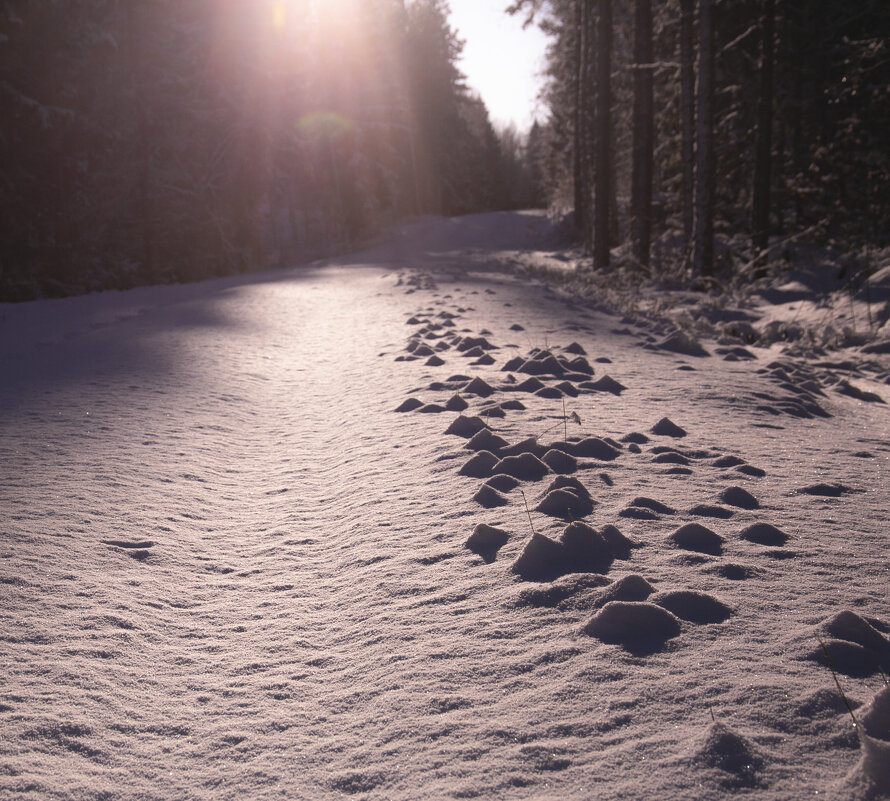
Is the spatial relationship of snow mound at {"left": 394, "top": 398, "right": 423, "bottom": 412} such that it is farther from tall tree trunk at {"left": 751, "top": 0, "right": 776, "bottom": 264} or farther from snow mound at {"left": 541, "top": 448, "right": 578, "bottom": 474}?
tall tree trunk at {"left": 751, "top": 0, "right": 776, "bottom": 264}

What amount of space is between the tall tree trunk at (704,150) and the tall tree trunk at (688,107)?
4.24ft

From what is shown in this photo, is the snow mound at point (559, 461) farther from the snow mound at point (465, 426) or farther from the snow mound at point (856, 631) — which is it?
the snow mound at point (856, 631)

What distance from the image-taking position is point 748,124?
15344mm

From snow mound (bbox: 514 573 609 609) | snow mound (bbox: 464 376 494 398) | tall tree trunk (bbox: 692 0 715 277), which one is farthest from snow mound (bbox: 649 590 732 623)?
tall tree trunk (bbox: 692 0 715 277)

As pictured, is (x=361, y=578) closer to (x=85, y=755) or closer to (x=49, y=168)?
(x=85, y=755)

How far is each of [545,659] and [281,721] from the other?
0.54 metres

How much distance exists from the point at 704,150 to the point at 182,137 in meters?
16.4

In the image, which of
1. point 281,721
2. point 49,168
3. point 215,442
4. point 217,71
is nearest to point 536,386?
point 215,442

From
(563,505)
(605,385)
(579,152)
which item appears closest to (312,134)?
(579,152)

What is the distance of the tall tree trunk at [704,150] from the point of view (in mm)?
9773

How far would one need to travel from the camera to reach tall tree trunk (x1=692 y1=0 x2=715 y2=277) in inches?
385

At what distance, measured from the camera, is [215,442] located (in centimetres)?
348

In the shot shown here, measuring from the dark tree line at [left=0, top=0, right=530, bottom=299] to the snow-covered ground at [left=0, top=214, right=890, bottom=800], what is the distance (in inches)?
554

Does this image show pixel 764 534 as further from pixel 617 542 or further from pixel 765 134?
pixel 765 134
